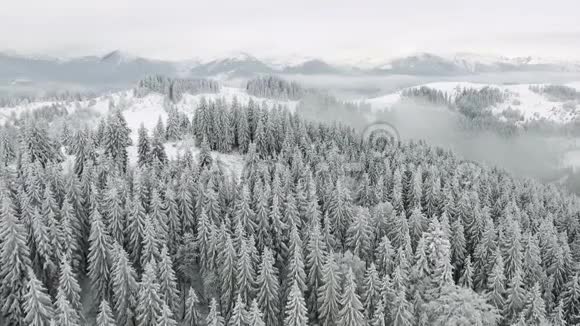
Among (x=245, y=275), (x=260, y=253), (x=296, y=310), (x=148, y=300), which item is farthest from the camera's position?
(x=260, y=253)

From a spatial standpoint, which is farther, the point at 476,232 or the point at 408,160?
the point at 408,160

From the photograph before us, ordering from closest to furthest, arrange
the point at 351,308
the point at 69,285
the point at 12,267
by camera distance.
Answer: the point at 351,308 → the point at 69,285 → the point at 12,267

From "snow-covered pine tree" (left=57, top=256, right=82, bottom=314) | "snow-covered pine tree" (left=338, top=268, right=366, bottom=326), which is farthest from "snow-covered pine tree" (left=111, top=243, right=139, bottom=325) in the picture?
A: "snow-covered pine tree" (left=338, top=268, right=366, bottom=326)

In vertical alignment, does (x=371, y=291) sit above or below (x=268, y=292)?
above

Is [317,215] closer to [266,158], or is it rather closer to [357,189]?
[357,189]

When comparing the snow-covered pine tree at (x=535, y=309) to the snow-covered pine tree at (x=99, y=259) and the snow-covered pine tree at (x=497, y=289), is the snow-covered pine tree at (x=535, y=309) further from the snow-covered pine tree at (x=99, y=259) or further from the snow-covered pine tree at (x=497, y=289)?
the snow-covered pine tree at (x=99, y=259)

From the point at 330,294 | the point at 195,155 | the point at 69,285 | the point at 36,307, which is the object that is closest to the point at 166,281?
the point at 69,285

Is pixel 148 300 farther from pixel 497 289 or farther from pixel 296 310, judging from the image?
pixel 497 289

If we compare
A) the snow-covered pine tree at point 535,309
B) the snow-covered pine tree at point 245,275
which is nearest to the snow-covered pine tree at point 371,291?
the snow-covered pine tree at point 245,275

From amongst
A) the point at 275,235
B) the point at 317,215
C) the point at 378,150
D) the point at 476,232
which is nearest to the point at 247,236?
the point at 275,235
